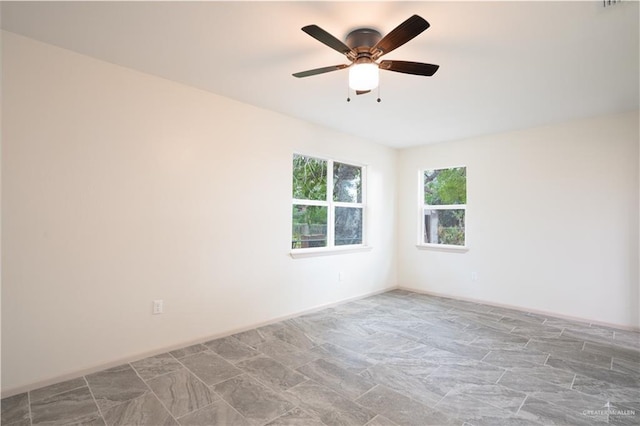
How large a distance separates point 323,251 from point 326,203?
0.68 m

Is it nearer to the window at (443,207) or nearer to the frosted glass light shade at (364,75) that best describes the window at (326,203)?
the window at (443,207)

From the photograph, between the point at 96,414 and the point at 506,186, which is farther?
the point at 506,186

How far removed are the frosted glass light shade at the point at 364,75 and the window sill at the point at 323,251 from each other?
7.54 feet

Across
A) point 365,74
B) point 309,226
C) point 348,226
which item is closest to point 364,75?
point 365,74

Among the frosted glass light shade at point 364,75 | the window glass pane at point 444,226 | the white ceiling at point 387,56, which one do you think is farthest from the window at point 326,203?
the frosted glass light shade at point 364,75

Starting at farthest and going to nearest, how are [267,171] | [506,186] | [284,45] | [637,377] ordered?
[506,186], [267,171], [637,377], [284,45]

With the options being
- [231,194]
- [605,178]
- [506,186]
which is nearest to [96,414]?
[231,194]

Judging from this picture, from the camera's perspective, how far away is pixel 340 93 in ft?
10.4

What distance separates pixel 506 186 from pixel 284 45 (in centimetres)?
367

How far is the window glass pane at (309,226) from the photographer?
13.4 ft

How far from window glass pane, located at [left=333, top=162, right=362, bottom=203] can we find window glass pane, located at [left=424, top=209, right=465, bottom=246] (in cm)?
127

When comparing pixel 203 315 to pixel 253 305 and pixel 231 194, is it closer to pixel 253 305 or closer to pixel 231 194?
pixel 253 305

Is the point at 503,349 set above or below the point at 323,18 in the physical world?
below

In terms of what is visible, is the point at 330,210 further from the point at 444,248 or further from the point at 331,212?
the point at 444,248
